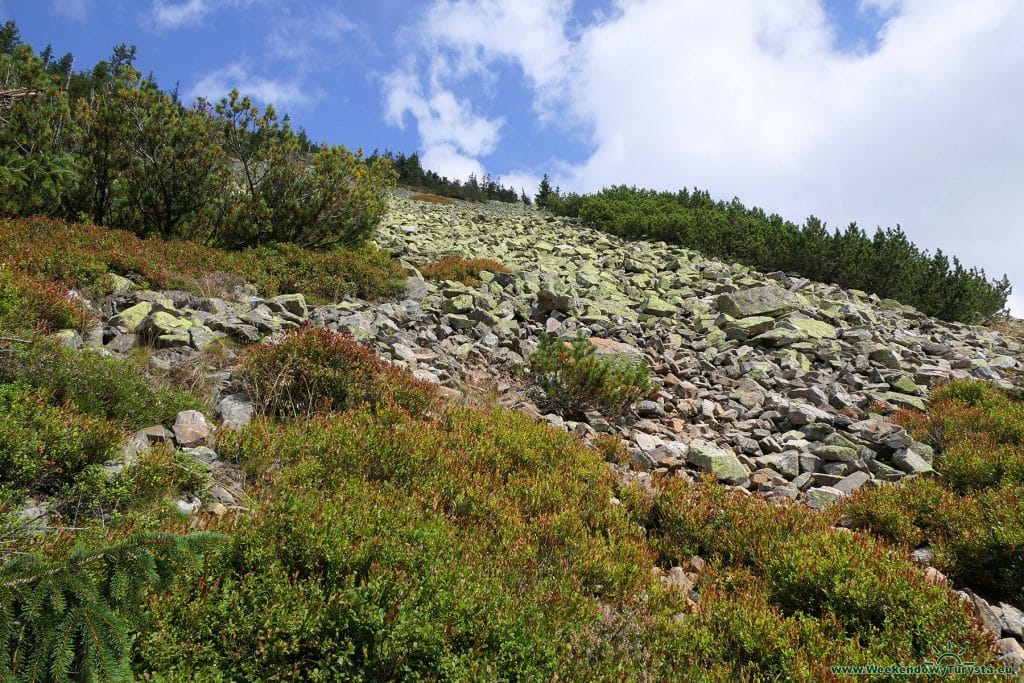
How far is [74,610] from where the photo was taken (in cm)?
173

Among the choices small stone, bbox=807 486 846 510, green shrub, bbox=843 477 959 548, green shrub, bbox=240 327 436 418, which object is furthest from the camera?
green shrub, bbox=240 327 436 418

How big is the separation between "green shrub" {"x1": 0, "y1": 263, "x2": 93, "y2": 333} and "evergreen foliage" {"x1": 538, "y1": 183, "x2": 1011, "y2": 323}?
19315 mm

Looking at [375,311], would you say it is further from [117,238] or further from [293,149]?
[293,149]

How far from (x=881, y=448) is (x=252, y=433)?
6851 millimetres

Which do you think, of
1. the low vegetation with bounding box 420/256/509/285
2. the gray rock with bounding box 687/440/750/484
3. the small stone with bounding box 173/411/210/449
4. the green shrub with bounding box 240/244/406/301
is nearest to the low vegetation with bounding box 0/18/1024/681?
the small stone with bounding box 173/411/210/449

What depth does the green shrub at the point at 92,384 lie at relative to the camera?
4.10 meters

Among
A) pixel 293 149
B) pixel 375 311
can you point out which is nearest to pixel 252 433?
pixel 375 311

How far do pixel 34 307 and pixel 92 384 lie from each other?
1.98 m

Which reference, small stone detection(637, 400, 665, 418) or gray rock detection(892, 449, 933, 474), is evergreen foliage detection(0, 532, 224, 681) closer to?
small stone detection(637, 400, 665, 418)

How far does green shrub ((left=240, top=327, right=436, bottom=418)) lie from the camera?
214 inches

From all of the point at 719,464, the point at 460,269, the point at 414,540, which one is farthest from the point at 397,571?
the point at 460,269

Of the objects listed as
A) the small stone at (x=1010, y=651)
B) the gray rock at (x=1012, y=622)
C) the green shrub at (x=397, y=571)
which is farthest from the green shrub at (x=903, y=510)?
the green shrub at (x=397, y=571)

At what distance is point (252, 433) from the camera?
14.5ft

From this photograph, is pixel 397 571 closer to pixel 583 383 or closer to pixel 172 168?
pixel 583 383
